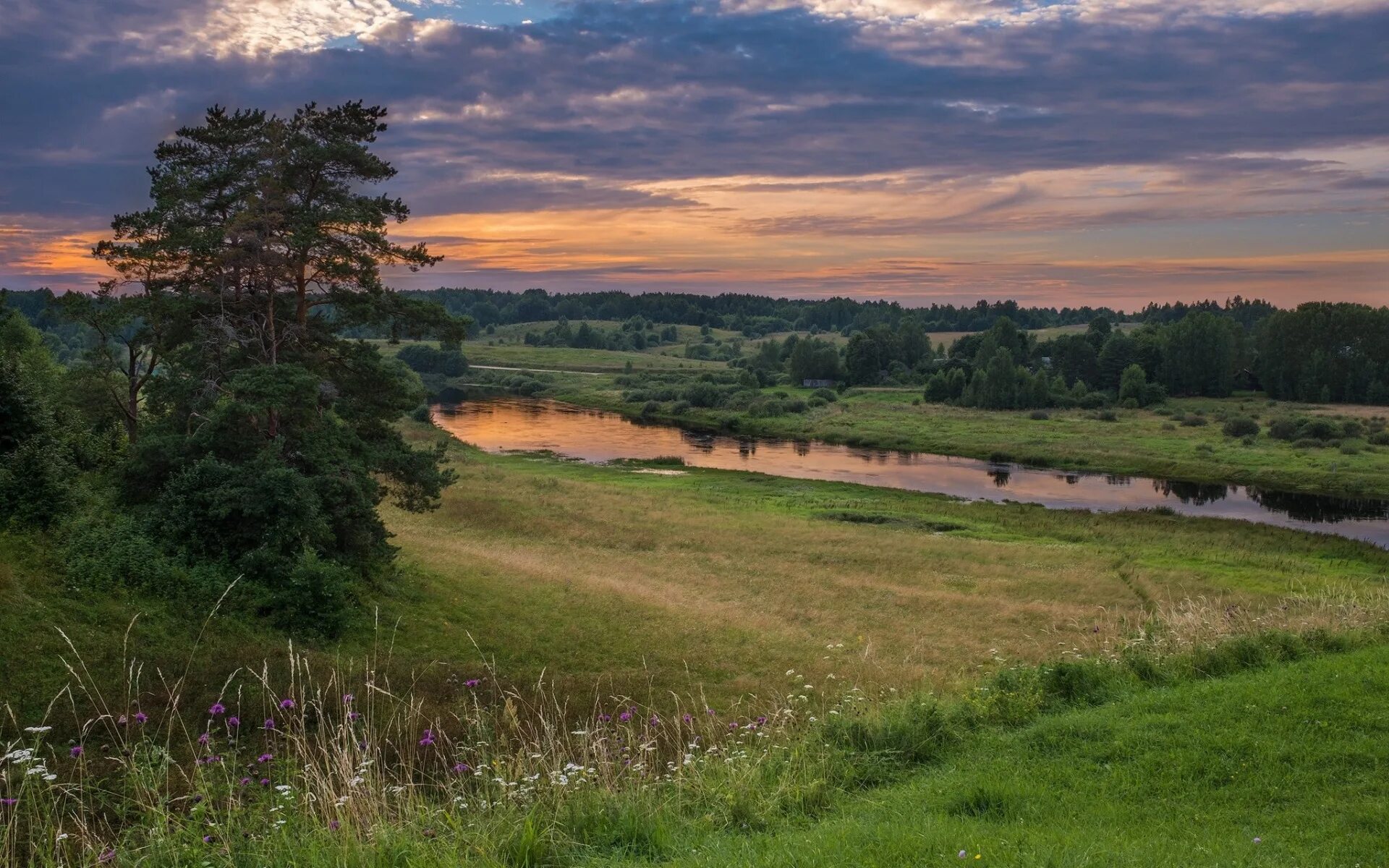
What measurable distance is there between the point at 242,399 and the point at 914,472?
2413 inches

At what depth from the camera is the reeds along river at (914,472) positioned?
56.8 m

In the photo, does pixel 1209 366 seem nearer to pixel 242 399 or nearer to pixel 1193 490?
pixel 1193 490

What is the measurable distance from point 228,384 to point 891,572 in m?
25.1

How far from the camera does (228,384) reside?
794 inches

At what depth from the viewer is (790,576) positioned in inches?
1318

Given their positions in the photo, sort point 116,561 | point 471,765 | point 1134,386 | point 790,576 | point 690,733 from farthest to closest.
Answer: point 1134,386
point 790,576
point 116,561
point 690,733
point 471,765

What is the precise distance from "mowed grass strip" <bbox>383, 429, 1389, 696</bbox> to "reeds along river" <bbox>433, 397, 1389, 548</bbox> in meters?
7.69

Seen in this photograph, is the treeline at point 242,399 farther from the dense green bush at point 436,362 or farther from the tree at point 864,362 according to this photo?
the dense green bush at point 436,362

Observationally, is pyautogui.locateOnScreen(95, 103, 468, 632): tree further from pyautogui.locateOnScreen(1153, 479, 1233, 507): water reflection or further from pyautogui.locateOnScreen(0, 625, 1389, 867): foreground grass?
pyautogui.locateOnScreen(1153, 479, 1233, 507): water reflection

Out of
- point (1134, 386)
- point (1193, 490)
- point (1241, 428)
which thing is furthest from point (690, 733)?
point (1134, 386)

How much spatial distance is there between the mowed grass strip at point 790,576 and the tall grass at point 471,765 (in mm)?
3899

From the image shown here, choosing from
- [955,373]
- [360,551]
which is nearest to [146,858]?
[360,551]

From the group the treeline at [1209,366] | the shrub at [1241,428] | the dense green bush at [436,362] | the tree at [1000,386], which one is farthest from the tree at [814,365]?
the shrub at [1241,428]

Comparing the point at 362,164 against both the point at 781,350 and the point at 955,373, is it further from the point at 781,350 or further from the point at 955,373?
the point at 781,350
